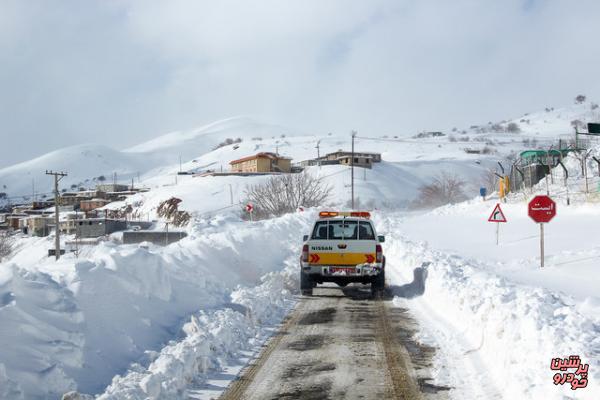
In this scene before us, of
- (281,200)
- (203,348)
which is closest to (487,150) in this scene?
(281,200)

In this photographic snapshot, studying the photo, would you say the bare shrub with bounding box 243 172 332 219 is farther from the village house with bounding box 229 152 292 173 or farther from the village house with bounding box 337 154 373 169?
the village house with bounding box 337 154 373 169

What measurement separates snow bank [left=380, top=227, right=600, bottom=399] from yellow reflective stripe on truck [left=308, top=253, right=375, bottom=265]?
205 centimetres

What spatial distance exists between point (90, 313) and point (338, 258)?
23.0 feet

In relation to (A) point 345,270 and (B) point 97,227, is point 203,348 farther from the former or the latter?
(B) point 97,227

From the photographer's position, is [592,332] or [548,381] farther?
[592,332]

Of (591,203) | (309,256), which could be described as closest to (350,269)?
(309,256)

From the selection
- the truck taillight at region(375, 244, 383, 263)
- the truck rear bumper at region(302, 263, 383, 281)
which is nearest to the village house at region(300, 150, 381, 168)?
the truck taillight at region(375, 244, 383, 263)

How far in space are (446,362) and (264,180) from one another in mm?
107390

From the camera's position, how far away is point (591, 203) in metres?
35.0

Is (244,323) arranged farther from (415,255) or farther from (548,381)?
(415,255)

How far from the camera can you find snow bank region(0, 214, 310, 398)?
6.47 meters

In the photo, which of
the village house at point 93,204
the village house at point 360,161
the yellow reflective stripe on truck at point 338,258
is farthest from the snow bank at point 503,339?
the village house at point 93,204

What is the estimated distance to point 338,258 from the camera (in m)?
14.0

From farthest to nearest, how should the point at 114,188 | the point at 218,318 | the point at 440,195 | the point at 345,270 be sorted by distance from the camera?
the point at 114,188 → the point at 440,195 → the point at 345,270 → the point at 218,318
